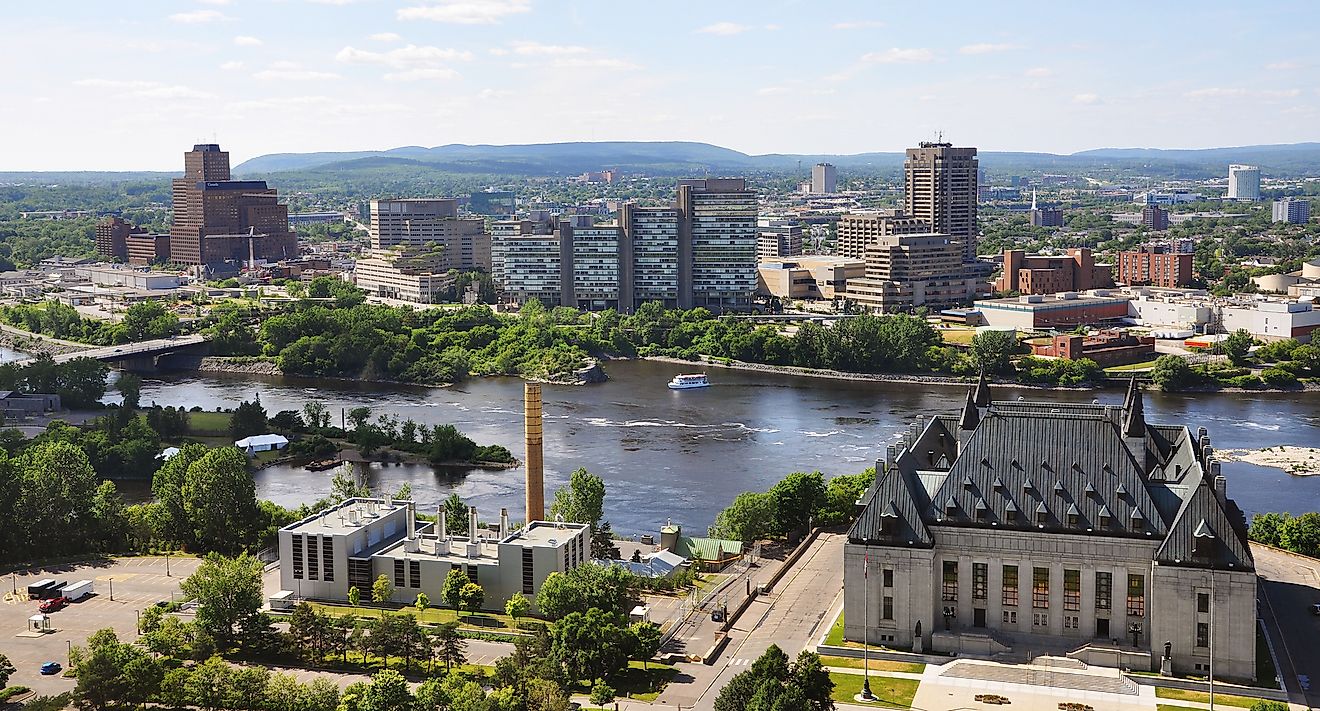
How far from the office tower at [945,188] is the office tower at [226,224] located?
59386mm

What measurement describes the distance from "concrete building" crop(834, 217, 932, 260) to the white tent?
2285 inches

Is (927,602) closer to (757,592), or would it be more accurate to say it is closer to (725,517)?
(757,592)

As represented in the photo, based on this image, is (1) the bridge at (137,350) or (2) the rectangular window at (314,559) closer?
(2) the rectangular window at (314,559)

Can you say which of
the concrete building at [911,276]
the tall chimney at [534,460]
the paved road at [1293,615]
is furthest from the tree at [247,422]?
the concrete building at [911,276]

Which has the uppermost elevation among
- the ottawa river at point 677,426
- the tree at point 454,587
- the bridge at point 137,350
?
the bridge at point 137,350

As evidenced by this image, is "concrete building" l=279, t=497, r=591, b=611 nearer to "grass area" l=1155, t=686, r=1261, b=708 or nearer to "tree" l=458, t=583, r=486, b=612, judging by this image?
"tree" l=458, t=583, r=486, b=612

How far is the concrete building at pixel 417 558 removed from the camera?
1271 inches

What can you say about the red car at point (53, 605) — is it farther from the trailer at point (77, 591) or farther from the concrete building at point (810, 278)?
the concrete building at point (810, 278)

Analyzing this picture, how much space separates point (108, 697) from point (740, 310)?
69.9m

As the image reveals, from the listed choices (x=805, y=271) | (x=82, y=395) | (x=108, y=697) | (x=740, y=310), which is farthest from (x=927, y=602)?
(x=805, y=271)

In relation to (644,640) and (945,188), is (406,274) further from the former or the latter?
(644,640)

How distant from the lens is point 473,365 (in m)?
74.6

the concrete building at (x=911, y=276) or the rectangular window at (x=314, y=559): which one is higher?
the concrete building at (x=911, y=276)

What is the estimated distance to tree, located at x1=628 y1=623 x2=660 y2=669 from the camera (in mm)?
27547
